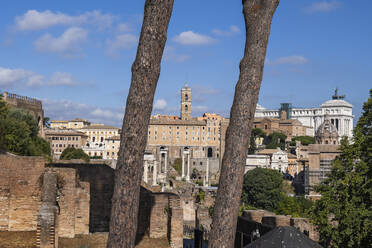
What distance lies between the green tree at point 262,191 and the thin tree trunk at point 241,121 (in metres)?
39.8

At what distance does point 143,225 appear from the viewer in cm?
1088

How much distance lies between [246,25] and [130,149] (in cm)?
193

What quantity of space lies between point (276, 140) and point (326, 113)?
2854cm

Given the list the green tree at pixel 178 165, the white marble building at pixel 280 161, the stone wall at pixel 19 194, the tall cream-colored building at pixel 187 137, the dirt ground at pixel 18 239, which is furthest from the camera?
the tall cream-colored building at pixel 187 137

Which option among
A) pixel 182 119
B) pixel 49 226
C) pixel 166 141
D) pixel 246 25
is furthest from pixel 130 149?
pixel 182 119

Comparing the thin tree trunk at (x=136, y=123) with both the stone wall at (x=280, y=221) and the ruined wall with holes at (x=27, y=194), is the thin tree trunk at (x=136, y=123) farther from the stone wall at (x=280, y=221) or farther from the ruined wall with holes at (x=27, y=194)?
the stone wall at (x=280, y=221)

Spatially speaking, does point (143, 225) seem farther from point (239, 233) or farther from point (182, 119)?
point (182, 119)

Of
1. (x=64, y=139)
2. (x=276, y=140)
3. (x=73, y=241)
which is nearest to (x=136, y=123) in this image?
(x=73, y=241)

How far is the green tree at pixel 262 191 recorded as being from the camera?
153 ft

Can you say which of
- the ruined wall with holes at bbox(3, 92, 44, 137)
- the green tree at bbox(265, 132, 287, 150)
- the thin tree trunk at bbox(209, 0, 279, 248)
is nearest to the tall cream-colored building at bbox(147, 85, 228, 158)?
the green tree at bbox(265, 132, 287, 150)

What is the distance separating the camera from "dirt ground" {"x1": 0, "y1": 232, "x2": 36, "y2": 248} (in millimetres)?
9703

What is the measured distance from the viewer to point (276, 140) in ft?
335

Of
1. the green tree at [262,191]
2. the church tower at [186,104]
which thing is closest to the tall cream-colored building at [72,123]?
the church tower at [186,104]

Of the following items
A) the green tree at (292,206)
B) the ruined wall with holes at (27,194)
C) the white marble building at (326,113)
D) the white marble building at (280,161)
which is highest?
the white marble building at (326,113)
